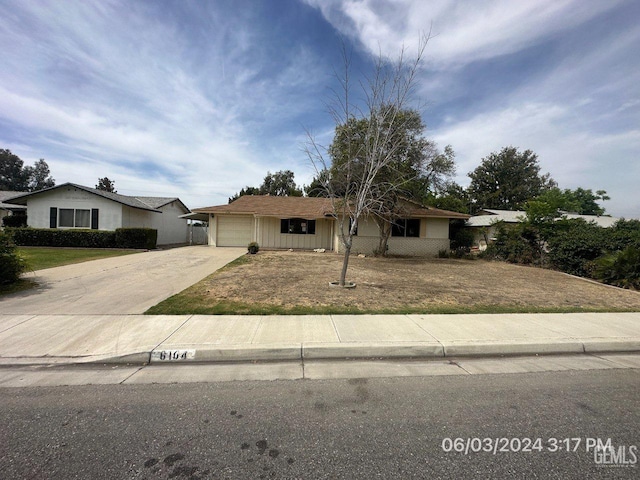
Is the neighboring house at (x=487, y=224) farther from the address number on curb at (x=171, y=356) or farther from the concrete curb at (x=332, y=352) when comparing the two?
the address number on curb at (x=171, y=356)

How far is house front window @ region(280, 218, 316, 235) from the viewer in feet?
66.3

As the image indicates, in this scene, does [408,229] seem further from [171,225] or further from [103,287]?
[171,225]

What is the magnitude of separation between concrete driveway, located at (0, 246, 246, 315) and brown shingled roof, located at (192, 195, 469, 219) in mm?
8164

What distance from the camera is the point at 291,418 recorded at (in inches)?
107

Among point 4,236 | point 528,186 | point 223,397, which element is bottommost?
point 223,397

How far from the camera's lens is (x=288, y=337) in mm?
4438

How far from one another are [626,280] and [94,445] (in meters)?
14.4

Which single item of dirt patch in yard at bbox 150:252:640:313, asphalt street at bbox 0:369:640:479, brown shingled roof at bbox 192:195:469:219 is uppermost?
brown shingled roof at bbox 192:195:469:219

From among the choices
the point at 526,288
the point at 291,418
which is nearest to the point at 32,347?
the point at 291,418

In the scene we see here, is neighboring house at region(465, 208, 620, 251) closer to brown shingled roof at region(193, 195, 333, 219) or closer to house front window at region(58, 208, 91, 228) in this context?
brown shingled roof at region(193, 195, 333, 219)

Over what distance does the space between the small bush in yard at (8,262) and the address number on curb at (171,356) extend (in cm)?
648

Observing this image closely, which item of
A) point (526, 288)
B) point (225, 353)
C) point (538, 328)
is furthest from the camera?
point (526, 288)

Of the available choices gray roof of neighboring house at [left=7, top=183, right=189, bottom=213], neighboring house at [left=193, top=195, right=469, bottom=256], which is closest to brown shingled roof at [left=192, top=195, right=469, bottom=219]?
neighboring house at [left=193, top=195, right=469, bottom=256]

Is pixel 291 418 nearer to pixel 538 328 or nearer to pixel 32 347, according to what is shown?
pixel 32 347
